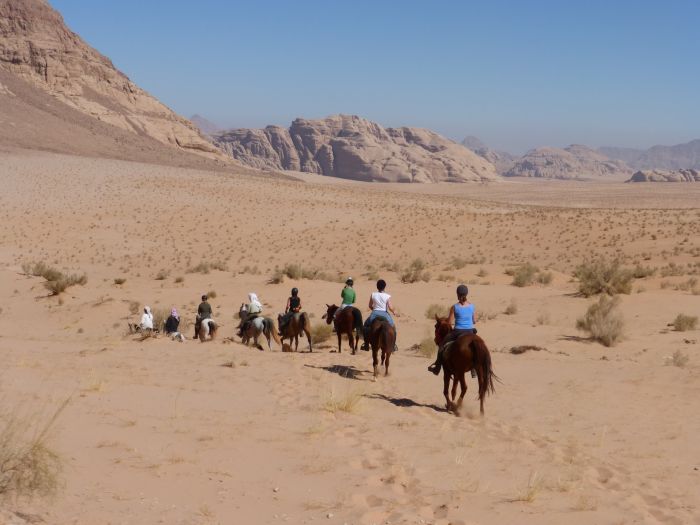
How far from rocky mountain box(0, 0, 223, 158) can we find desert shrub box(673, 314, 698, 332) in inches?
4054

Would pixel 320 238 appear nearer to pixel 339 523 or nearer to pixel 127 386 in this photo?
pixel 127 386

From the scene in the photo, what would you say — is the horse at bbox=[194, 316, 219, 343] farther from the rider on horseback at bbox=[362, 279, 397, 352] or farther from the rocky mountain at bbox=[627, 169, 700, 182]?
the rocky mountain at bbox=[627, 169, 700, 182]

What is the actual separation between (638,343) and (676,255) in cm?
2044

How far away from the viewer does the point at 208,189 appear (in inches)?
2584

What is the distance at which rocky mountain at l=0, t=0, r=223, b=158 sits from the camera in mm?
115875

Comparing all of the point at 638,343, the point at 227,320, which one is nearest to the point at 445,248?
the point at 227,320

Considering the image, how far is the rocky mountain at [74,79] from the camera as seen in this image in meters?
116

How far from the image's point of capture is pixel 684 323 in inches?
700

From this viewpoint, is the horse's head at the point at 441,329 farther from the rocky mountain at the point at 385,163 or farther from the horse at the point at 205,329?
the rocky mountain at the point at 385,163

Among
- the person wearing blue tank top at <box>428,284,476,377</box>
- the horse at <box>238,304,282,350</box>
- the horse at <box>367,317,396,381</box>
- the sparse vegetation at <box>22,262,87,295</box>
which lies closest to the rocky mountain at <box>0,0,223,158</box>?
the sparse vegetation at <box>22,262,87,295</box>

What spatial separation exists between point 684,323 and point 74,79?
12131 cm

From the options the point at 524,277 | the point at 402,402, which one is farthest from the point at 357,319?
the point at 524,277

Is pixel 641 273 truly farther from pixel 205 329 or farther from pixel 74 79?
pixel 74 79

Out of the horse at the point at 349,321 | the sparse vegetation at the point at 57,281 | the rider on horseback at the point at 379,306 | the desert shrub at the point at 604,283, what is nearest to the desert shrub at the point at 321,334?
the horse at the point at 349,321
